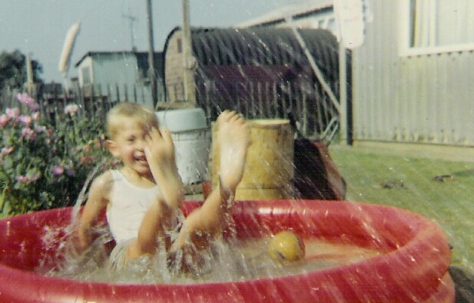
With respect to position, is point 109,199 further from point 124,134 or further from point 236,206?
point 236,206

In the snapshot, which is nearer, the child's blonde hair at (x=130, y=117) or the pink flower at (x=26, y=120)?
the child's blonde hair at (x=130, y=117)

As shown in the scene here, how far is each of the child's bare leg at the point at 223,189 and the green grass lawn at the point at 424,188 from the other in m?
1.59

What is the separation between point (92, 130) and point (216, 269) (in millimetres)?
4297

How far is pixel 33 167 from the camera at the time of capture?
206 inches

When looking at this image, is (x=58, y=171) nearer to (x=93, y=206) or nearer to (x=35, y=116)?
(x=35, y=116)

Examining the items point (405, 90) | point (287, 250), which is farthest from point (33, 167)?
point (405, 90)

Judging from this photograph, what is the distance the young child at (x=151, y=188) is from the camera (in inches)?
109


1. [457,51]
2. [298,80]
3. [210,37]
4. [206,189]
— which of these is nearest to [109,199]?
[206,189]

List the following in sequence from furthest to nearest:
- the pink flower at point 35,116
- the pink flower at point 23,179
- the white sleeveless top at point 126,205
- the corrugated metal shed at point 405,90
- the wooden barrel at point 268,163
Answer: the corrugated metal shed at point 405,90, the pink flower at point 35,116, the pink flower at point 23,179, the wooden barrel at point 268,163, the white sleeveless top at point 126,205

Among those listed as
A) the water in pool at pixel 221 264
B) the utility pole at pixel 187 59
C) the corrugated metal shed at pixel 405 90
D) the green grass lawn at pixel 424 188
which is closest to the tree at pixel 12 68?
the utility pole at pixel 187 59

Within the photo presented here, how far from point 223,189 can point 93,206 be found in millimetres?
734

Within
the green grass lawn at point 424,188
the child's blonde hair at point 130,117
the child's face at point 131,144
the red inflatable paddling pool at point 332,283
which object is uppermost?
the child's blonde hair at point 130,117

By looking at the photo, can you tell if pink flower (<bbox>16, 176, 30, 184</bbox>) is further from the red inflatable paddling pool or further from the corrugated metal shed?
the corrugated metal shed

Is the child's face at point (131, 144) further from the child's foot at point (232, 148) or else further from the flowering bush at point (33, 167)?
the flowering bush at point (33, 167)
